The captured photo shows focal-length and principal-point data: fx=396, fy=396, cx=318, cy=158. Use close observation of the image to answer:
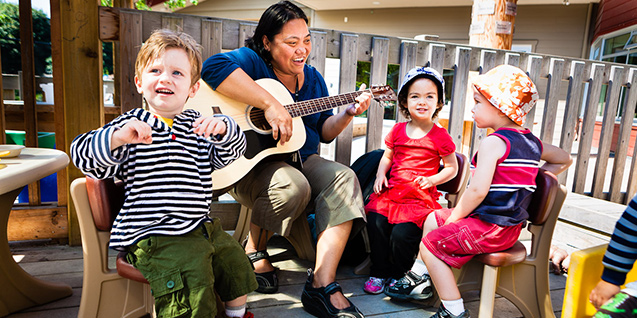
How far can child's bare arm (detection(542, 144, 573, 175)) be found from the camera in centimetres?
195

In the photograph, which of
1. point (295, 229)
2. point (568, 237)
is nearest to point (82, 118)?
point (295, 229)

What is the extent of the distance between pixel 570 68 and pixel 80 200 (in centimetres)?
376

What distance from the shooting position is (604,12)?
8.82m

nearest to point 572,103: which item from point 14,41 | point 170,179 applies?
point 170,179

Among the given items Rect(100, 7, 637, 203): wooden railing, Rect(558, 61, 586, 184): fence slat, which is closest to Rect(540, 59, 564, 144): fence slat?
Rect(100, 7, 637, 203): wooden railing

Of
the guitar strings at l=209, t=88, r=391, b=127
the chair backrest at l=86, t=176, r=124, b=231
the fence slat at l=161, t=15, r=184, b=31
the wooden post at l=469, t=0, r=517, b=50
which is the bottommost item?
the chair backrest at l=86, t=176, r=124, b=231

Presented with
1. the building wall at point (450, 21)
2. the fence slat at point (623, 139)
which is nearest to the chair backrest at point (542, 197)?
the fence slat at point (623, 139)

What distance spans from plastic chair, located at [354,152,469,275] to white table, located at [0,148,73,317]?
59.0 inches

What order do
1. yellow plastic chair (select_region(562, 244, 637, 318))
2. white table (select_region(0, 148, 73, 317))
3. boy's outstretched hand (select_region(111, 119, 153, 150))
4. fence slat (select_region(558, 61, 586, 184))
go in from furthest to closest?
1. fence slat (select_region(558, 61, 586, 184))
2. white table (select_region(0, 148, 73, 317))
3. boy's outstretched hand (select_region(111, 119, 153, 150))
4. yellow plastic chair (select_region(562, 244, 637, 318))

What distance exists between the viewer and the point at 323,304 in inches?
68.6

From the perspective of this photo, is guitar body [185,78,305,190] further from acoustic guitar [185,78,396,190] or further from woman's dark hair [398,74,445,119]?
woman's dark hair [398,74,445,119]

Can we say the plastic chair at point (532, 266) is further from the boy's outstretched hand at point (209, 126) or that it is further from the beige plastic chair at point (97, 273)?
the beige plastic chair at point (97, 273)

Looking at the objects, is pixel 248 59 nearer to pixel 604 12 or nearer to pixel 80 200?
pixel 80 200

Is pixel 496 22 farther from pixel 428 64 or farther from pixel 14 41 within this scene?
pixel 14 41
